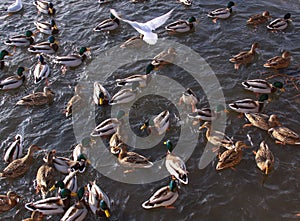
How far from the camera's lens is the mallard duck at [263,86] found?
11227mm

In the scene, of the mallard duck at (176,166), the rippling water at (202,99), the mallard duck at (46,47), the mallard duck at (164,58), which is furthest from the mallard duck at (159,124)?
the mallard duck at (46,47)

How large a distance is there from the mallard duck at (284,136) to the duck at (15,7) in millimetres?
11921

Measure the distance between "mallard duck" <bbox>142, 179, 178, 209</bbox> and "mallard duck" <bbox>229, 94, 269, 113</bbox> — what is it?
329cm

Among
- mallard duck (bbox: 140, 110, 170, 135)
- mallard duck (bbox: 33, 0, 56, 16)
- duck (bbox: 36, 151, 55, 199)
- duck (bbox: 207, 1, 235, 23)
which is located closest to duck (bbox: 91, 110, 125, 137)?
mallard duck (bbox: 140, 110, 170, 135)

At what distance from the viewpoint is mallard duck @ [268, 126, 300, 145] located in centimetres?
964

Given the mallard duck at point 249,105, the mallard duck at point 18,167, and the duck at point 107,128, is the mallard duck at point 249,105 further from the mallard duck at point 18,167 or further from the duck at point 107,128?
the mallard duck at point 18,167

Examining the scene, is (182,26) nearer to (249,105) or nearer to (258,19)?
(258,19)

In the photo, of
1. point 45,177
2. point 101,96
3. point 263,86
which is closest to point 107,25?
point 101,96

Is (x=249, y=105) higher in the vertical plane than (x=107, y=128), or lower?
higher

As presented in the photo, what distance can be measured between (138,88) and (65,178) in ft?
13.1

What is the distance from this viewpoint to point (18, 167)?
31.6 feet

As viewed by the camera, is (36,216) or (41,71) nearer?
(36,216)

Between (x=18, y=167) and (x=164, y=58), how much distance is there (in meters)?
5.95

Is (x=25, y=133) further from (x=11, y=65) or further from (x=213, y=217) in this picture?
(x=213, y=217)
